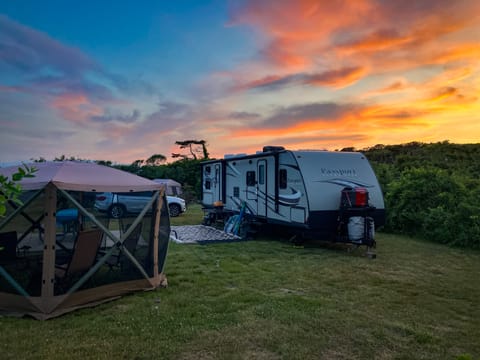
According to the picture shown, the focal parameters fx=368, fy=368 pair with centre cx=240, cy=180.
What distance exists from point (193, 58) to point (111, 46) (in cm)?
267

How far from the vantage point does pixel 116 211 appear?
5.93 meters

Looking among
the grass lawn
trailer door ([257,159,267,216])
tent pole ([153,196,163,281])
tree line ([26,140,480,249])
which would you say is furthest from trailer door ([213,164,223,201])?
tent pole ([153,196,163,281])

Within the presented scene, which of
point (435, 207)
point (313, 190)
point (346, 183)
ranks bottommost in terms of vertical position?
point (435, 207)

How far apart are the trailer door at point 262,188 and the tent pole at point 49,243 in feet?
22.7

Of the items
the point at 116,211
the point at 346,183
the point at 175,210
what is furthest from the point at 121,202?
the point at 175,210

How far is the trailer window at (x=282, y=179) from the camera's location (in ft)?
32.8

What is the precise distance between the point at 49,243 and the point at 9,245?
0.86 meters

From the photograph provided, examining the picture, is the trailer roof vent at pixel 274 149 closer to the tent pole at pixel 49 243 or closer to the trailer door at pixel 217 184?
→ the trailer door at pixel 217 184

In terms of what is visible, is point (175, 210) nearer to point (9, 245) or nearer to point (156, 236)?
point (156, 236)

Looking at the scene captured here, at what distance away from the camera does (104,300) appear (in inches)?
203

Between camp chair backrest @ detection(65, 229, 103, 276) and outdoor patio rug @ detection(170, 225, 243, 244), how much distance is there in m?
5.09

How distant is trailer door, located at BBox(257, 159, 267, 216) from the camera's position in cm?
1094

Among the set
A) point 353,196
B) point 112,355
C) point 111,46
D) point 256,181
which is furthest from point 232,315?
point 111,46

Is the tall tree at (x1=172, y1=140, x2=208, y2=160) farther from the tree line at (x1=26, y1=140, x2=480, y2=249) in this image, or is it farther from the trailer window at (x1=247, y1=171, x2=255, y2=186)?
→ the trailer window at (x1=247, y1=171, x2=255, y2=186)
